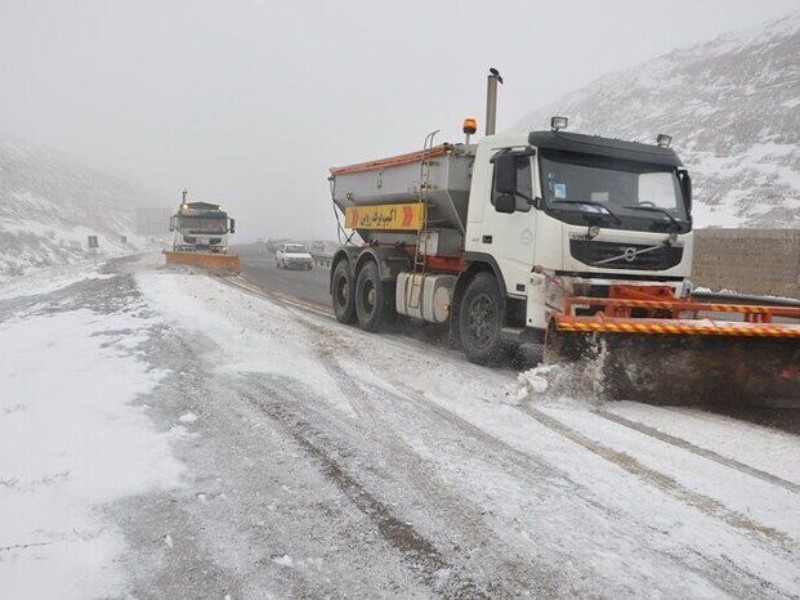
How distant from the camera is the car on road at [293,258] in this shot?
31453mm

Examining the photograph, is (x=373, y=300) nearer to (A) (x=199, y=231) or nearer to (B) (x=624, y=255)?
(B) (x=624, y=255)

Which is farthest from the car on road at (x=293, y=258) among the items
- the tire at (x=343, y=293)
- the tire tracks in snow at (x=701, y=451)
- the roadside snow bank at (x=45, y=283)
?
the tire tracks in snow at (x=701, y=451)

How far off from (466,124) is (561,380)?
14.2 ft

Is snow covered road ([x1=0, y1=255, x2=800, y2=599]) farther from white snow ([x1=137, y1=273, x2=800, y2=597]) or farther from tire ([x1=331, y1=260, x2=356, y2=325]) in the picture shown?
tire ([x1=331, y1=260, x2=356, y2=325])

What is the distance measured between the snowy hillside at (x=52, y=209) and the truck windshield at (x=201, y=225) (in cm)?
1262

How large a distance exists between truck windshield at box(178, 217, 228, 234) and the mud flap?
864 inches

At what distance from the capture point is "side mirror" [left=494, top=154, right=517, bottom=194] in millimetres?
6879

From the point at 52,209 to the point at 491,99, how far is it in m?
61.5

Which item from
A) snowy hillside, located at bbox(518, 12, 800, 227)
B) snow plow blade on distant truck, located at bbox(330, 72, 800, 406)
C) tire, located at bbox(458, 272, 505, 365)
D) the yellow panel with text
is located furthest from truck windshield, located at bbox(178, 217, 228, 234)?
snowy hillside, located at bbox(518, 12, 800, 227)

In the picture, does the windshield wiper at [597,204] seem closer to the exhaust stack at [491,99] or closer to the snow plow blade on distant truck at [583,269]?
the snow plow blade on distant truck at [583,269]

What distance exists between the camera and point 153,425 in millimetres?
4582

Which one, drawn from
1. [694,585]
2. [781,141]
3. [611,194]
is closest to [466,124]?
[611,194]

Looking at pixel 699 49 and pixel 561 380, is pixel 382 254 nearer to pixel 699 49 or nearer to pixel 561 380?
pixel 561 380

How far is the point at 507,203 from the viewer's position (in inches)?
276
